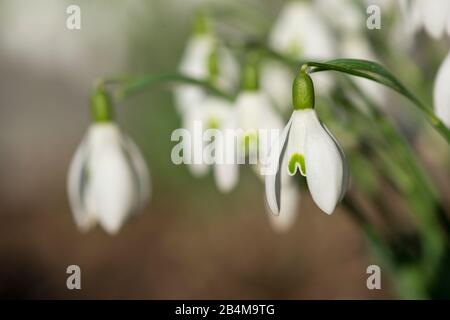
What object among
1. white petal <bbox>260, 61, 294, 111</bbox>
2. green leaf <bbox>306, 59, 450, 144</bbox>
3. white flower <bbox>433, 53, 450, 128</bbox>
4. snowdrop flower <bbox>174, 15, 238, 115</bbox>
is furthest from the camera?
white petal <bbox>260, 61, 294, 111</bbox>

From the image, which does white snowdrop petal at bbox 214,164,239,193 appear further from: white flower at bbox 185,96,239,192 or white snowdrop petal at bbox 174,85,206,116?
white snowdrop petal at bbox 174,85,206,116

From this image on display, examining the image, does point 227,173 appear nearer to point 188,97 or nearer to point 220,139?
point 220,139

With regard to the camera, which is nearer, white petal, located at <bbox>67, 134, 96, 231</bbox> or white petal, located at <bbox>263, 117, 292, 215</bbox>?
white petal, located at <bbox>263, 117, 292, 215</bbox>

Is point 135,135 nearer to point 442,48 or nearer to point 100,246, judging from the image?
point 100,246

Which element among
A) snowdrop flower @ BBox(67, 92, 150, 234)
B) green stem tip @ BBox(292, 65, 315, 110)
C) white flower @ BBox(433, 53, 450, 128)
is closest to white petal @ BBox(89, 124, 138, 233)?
snowdrop flower @ BBox(67, 92, 150, 234)

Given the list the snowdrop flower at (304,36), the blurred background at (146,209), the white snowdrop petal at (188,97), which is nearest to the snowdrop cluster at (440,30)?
the snowdrop flower at (304,36)

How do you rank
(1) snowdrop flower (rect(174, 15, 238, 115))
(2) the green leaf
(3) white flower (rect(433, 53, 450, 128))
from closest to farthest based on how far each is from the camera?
(2) the green leaf < (3) white flower (rect(433, 53, 450, 128)) < (1) snowdrop flower (rect(174, 15, 238, 115))

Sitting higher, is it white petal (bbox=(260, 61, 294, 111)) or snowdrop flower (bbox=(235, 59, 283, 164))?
white petal (bbox=(260, 61, 294, 111))
